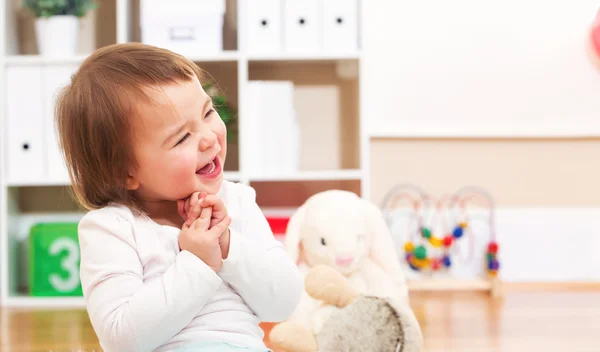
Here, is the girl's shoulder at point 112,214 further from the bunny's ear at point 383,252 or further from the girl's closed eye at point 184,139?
the bunny's ear at point 383,252

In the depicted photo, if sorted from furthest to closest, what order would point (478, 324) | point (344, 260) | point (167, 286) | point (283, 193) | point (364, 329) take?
point (283, 193)
point (478, 324)
point (344, 260)
point (364, 329)
point (167, 286)

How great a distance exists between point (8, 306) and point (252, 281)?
63.7 inches

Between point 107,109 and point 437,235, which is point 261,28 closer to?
point 437,235

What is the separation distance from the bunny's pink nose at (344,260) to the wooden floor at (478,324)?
26 centimetres

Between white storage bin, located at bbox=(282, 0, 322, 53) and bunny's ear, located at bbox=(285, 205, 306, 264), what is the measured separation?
81 centimetres

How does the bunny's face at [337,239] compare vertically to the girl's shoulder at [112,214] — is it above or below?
below

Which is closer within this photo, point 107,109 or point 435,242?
point 107,109

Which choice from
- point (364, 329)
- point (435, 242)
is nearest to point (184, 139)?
point (364, 329)

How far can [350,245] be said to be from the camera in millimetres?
1458

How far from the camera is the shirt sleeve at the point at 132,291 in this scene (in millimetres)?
725

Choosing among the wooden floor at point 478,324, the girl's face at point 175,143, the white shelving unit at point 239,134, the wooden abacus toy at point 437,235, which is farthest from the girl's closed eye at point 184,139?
the wooden abacus toy at point 437,235

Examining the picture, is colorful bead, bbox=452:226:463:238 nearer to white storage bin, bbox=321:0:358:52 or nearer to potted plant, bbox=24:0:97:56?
white storage bin, bbox=321:0:358:52

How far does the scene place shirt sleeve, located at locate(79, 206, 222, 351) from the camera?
72cm

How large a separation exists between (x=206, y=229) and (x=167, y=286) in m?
0.08
